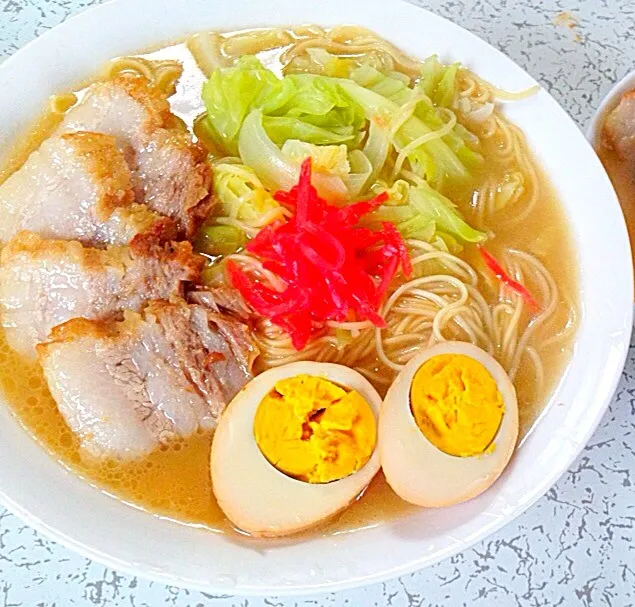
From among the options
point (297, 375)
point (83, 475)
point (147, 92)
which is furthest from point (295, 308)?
point (147, 92)

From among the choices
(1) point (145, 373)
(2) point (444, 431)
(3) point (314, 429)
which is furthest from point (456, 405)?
(1) point (145, 373)

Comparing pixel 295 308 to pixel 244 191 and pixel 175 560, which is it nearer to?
pixel 244 191

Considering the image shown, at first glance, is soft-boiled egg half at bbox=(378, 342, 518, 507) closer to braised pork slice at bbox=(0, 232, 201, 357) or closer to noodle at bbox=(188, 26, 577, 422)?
noodle at bbox=(188, 26, 577, 422)

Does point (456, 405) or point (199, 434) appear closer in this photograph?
point (456, 405)

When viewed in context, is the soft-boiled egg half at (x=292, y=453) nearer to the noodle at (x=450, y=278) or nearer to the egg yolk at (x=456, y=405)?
the egg yolk at (x=456, y=405)

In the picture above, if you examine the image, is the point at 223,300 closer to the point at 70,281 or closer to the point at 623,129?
the point at 70,281

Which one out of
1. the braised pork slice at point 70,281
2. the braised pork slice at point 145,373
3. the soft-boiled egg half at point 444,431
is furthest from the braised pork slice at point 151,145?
the soft-boiled egg half at point 444,431
